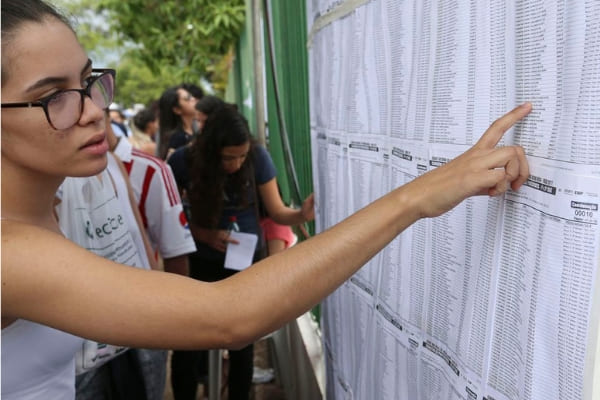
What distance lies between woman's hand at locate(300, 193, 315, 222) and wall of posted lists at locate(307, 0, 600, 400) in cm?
85

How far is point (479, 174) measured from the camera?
0.84m

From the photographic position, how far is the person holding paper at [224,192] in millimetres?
2973

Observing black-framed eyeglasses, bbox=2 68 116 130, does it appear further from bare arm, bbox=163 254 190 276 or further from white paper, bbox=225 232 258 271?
white paper, bbox=225 232 258 271

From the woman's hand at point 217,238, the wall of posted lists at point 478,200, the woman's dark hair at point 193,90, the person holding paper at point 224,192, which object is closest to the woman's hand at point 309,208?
the person holding paper at point 224,192

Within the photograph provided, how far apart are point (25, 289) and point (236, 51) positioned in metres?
6.64

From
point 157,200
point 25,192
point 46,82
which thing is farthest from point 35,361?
point 157,200

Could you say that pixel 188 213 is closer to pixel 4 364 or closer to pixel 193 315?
pixel 4 364

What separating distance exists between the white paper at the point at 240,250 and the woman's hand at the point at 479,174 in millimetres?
2102

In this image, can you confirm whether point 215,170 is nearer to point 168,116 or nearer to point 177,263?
point 177,263

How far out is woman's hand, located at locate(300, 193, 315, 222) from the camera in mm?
2414

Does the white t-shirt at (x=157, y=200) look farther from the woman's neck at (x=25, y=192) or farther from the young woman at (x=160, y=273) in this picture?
the young woman at (x=160, y=273)

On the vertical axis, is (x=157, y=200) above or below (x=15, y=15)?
below

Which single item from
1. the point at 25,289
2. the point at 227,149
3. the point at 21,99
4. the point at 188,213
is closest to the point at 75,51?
the point at 21,99

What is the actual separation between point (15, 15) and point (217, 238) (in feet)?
6.72
